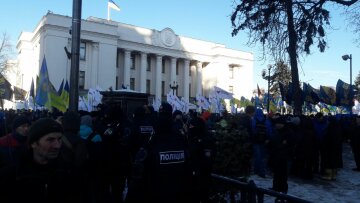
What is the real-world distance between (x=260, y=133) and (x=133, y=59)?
53.8 metres

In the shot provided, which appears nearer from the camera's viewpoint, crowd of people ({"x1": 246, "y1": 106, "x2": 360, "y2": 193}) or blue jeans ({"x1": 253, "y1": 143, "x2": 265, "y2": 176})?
crowd of people ({"x1": 246, "y1": 106, "x2": 360, "y2": 193})

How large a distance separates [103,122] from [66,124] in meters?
1.25

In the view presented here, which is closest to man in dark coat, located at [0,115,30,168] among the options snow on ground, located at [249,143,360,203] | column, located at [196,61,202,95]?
snow on ground, located at [249,143,360,203]

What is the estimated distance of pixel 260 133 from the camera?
32.0 ft

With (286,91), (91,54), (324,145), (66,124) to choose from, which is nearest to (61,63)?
(91,54)

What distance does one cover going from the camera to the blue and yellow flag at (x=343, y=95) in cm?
2119

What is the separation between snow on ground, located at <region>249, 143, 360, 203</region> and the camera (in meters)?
8.49

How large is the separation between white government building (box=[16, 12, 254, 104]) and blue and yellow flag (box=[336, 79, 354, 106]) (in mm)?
33849

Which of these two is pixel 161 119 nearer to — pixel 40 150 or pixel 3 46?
pixel 40 150

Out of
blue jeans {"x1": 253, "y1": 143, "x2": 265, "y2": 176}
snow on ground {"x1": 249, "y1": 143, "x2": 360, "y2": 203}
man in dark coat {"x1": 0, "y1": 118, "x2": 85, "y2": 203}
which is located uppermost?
man in dark coat {"x1": 0, "y1": 118, "x2": 85, "y2": 203}

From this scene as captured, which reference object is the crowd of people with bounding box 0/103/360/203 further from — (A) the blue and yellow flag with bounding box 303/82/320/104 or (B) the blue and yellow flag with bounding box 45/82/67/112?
(A) the blue and yellow flag with bounding box 303/82/320/104

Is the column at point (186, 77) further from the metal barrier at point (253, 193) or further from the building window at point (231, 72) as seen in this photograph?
the metal barrier at point (253, 193)

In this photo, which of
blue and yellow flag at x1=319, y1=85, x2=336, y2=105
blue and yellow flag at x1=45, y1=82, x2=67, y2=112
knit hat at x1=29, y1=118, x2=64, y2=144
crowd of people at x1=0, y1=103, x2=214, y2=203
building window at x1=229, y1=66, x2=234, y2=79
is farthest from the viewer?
building window at x1=229, y1=66, x2=234, y2=79

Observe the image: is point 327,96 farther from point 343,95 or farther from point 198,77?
point 198,77
